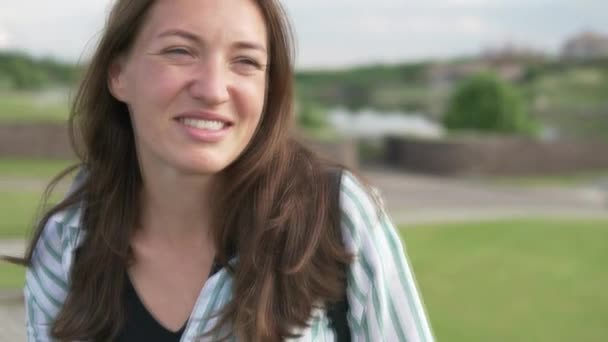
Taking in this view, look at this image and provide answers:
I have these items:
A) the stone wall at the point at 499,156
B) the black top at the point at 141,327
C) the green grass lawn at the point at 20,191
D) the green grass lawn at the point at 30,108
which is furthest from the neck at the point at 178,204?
the stone wall at the point at 499,156

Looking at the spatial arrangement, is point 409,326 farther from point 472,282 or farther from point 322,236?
point 472,282

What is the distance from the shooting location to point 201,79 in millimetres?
1627

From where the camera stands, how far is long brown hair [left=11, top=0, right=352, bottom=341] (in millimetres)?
1683

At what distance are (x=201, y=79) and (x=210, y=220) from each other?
0.39 metres

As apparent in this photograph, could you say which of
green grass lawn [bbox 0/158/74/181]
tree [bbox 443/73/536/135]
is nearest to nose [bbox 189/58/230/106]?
green grass lawn [bbox 0/158/74/181]

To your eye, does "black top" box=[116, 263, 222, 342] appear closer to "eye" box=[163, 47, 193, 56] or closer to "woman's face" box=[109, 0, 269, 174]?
"woman's face" box=[109, 0, 269, 174]

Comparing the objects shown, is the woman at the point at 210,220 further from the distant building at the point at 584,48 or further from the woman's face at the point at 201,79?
the distant building at the point at 584,48

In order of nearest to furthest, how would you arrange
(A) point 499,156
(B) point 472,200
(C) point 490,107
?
(B) point 472,200
(A) point 499,156
(C) point 490,107

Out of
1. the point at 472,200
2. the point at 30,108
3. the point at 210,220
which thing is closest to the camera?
the point at 210,220

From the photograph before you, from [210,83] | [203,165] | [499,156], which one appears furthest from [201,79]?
[499,156]

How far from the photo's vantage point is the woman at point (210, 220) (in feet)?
5.38

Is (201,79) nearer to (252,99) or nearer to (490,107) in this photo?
(252,99)

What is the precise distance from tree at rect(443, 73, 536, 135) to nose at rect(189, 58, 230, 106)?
18.4 metres

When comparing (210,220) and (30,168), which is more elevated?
(210,220)
